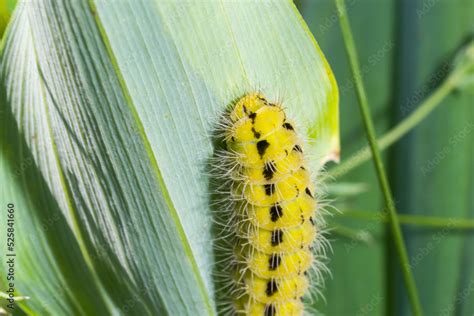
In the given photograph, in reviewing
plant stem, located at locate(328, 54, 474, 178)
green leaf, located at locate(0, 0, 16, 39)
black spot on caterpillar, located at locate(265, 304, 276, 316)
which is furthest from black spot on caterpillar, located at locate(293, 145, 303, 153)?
plant stem, located at locate(328, 54, 474, 178)

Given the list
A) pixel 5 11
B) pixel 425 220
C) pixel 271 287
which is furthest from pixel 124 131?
pixel 425 220

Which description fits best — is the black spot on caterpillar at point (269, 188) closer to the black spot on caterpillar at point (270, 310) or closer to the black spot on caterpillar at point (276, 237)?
the black spot on caterpillar at point (276, 237)

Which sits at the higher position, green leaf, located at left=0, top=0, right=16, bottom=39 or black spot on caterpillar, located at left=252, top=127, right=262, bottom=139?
black spot on caterpillar, located at left=252, top=127, right=262, bottom=139

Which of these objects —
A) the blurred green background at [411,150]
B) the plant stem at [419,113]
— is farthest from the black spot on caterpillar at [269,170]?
the blurred green background at [411,150]

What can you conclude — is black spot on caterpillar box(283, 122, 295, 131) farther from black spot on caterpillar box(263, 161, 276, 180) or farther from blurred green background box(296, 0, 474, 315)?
blurred green background box(296, 0, 474, 315)

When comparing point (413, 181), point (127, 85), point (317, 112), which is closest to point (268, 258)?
point (317, 112)

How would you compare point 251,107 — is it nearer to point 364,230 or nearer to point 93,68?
point 93,68

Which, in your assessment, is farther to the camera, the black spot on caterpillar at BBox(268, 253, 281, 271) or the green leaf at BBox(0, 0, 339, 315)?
the black spot on caterpillar at BBox(268, 253, 281, 271)
